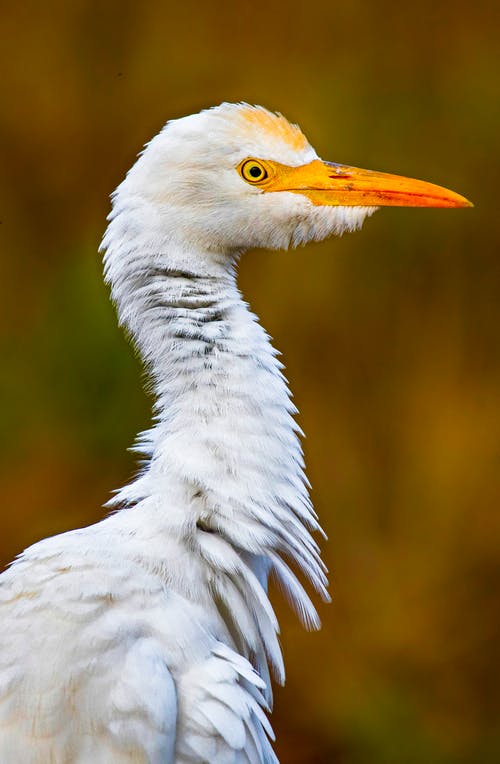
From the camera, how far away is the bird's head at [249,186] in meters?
1.41

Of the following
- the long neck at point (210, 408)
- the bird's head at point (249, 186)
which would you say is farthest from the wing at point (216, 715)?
the bird's head at point (249, 186)

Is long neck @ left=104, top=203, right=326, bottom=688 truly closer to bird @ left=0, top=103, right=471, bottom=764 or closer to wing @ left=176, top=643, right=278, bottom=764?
bird @ left=0, top=103, right=471, bottom=764

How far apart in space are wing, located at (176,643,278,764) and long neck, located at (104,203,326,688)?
0.46 feet

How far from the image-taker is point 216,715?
127cm

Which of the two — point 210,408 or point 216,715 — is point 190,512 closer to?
point 210,408

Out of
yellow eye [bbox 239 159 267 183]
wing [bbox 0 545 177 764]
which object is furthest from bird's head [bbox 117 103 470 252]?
wing [bbox 0 545 177 764]

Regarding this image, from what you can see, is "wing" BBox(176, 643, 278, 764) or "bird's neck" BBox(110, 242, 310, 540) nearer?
"wing" BBox(176, 643, 278, 764)

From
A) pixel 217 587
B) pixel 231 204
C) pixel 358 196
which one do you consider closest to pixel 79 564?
pixel 217 587

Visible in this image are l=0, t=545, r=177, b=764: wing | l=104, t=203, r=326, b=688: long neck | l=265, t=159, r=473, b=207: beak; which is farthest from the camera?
l=265, t=159, r=473, b=207: beak

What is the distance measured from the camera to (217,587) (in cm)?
141

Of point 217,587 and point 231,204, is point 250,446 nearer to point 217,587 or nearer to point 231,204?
point 217,587

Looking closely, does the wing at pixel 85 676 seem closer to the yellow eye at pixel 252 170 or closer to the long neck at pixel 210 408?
the long neck at pixel 210 408

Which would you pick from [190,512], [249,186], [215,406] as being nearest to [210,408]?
[215,406]

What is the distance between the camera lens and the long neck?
54.4 inches
